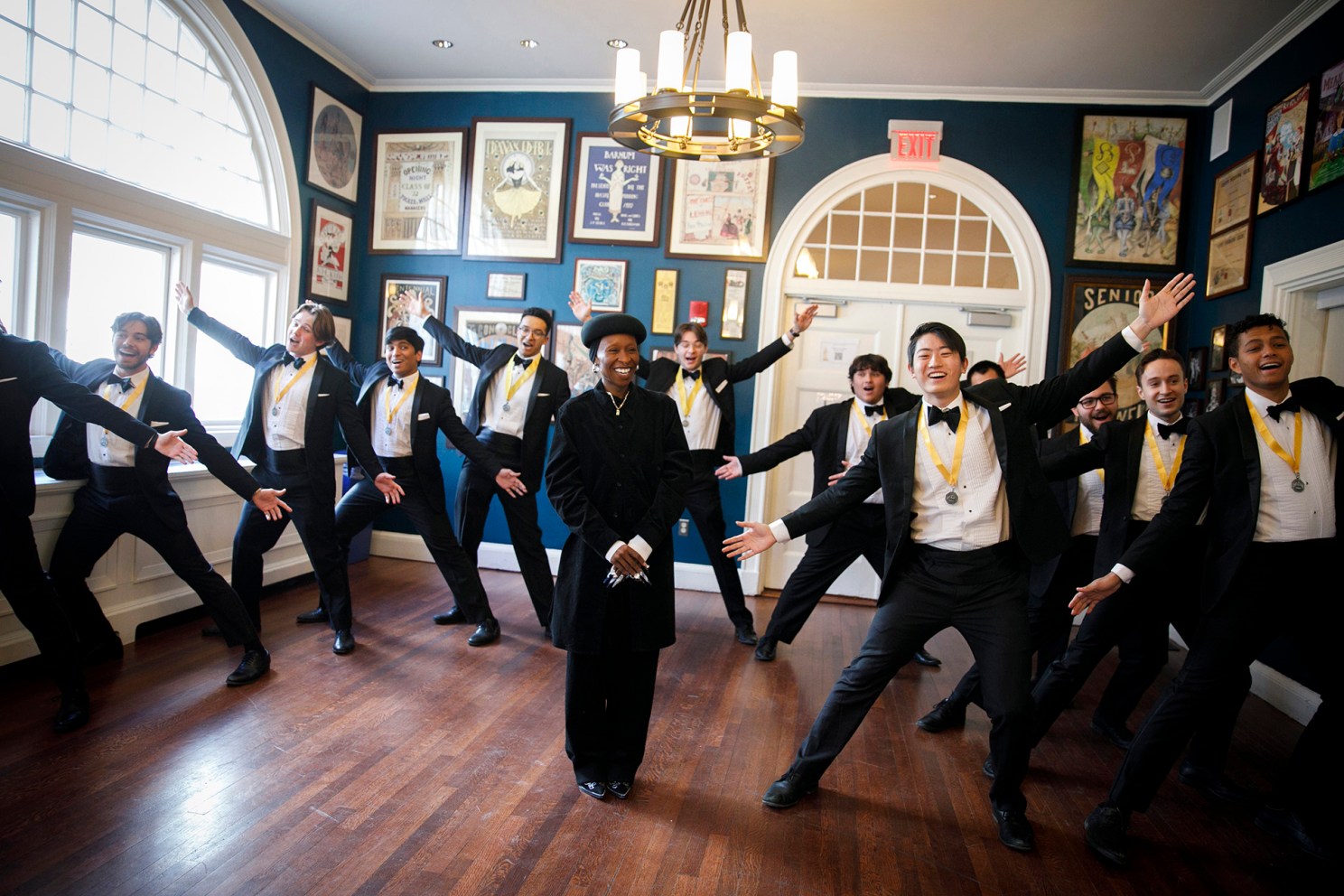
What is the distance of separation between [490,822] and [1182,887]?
6.87 ft

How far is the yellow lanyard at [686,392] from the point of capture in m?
5.33

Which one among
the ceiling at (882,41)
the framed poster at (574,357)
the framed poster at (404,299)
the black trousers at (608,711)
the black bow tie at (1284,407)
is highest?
the ceiling at (882,41)

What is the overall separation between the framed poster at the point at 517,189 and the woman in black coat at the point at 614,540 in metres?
3.93

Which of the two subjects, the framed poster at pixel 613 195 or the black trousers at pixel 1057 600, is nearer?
the black trousers at pixel 1057 600

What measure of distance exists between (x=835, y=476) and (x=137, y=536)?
3.22 metres

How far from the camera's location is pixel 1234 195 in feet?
17.6

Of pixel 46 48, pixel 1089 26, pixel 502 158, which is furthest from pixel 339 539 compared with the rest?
pixel 1089 26

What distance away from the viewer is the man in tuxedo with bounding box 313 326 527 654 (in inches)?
183

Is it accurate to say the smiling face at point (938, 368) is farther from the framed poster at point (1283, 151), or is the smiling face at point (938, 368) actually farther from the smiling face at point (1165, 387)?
the framed poster at point (1283, 151)

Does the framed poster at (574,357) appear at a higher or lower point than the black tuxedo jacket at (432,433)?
higher

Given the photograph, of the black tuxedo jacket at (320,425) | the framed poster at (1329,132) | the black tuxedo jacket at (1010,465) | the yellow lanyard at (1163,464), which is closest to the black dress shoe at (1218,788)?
the yellow lanyard at (1163,464)

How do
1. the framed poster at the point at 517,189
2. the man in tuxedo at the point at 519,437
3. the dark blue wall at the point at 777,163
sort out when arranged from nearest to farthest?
the man in tuxedo at the point at 519,437 → the dark blue wall at the point at 777,163 → the framed poster at the point at 517,189

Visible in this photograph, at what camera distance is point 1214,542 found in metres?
2.78

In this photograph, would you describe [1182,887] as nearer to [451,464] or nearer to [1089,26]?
[1089,26]
